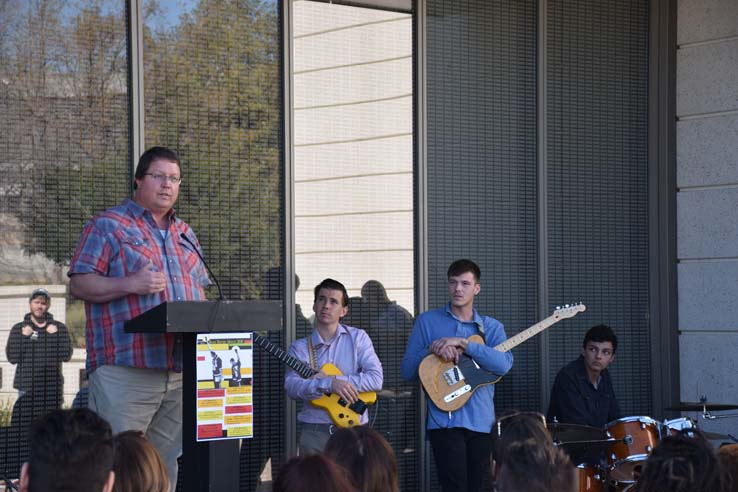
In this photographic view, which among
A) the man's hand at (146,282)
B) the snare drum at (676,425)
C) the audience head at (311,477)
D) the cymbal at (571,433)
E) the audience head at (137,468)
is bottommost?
the snare drum at (676,425)

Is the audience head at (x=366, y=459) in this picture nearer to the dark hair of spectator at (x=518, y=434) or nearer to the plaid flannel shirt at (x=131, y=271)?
the dark hair of spectator at (x=518, y=434)

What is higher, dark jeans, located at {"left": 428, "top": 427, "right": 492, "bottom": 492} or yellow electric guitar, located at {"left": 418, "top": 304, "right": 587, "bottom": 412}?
yellow electric guitar, located at {"left": 418, "top": 304, "right": 587, "bottom": 412}

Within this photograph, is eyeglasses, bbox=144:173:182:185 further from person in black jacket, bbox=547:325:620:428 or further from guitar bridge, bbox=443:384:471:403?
person in black jacket, bbox=547:325:620:428

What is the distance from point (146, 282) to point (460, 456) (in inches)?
99.4

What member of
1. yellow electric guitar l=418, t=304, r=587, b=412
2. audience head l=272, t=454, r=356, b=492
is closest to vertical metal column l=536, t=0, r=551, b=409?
yellow electric guitar l=418, t=304, r=587, b=412

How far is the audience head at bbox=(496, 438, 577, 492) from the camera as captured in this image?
9.12 feet

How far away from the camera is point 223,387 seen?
373cm

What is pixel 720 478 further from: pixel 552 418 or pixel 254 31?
pixel 254 31

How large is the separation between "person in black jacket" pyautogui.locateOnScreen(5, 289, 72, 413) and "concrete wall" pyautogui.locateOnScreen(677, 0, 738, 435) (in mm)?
4641

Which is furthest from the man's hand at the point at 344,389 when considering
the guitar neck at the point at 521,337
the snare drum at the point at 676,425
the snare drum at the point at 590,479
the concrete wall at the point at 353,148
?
the snare drum at the point at 676,425

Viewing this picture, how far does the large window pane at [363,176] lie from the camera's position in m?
7.14

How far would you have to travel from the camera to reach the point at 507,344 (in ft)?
21.5

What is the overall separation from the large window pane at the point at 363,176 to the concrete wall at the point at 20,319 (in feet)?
5.13

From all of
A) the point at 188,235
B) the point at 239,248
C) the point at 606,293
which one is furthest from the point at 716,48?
the point at 188,235
